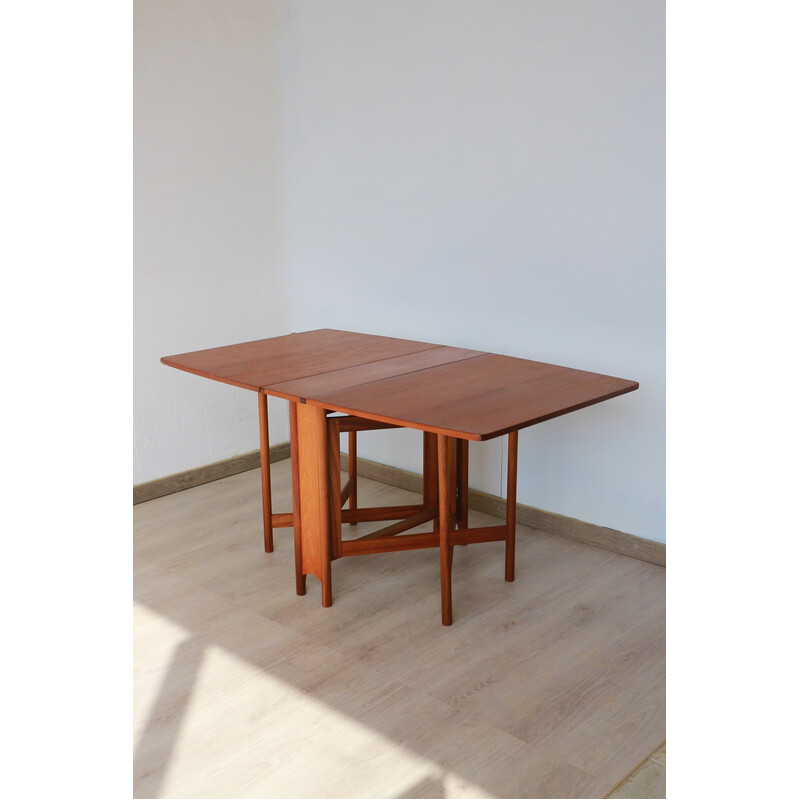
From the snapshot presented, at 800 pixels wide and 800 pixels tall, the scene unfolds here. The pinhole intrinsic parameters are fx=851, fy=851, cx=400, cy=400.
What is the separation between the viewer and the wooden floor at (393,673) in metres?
2.25

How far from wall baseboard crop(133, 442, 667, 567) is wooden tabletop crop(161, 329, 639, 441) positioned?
0.82 meters

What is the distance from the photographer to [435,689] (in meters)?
2.61

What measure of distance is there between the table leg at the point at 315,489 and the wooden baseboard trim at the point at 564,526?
3.63 ft

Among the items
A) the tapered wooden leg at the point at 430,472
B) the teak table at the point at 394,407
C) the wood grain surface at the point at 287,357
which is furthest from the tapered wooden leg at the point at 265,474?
the tapered wooden leg at the point at 430,472

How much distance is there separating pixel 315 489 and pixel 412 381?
0.53 meters

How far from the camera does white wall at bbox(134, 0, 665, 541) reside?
133 inches

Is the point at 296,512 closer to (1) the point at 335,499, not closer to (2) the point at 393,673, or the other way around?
(1) the point at 335,499

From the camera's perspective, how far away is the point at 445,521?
9.66ft

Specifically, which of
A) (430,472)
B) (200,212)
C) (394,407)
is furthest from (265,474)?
(200,212)

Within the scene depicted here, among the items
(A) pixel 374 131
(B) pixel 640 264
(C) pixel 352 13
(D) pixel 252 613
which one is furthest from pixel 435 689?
(C) pixel 352 13

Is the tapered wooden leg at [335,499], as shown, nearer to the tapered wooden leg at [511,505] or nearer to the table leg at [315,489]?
the table leg at [315,489]

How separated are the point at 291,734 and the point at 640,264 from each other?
2.14 m
